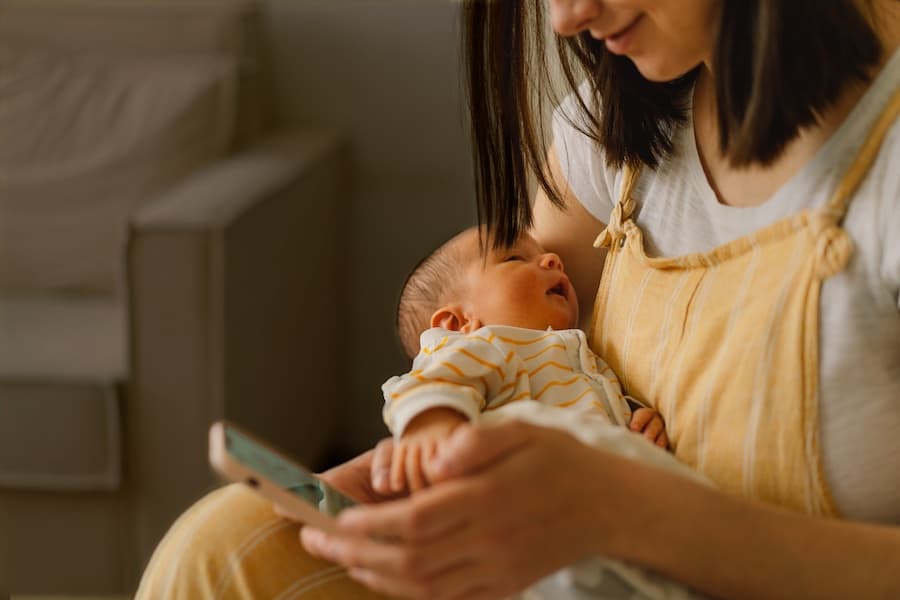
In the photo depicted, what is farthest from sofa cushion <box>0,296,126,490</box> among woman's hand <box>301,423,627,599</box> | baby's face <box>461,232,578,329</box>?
woman's hand <box>301,423,627,599</box>

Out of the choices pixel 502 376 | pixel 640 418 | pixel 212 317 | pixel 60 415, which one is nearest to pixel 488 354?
pixel 502 376

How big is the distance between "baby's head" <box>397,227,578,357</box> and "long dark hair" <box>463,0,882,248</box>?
4cm

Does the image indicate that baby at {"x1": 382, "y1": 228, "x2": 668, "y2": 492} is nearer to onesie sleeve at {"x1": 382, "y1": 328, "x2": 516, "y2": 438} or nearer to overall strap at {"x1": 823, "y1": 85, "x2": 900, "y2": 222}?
onesie sleeve at {"x1": 382, "y1": 328, "x2": 516, "y2": 438}

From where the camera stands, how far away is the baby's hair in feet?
3.57

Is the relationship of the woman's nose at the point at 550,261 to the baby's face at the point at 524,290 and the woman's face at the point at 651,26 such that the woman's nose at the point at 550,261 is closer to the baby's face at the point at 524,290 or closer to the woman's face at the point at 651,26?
the baby's face at the point at 524,290

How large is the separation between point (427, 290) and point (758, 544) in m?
0.50

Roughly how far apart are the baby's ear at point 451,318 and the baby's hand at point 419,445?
0.92 feet

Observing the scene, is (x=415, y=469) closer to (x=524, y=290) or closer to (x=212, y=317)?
(x=524, y=290)

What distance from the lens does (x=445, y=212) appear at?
2.52 meters

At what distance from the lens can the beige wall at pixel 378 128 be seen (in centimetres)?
247

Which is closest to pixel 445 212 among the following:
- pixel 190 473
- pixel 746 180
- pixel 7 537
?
pixel 190 473

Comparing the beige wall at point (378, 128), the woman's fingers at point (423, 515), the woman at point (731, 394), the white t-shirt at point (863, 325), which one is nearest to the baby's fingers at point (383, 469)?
the woman at point (731, 394)

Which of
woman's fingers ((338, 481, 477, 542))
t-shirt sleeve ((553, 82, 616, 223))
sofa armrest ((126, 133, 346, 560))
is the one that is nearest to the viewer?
woman's fingers ((338, 481, 477, 542))

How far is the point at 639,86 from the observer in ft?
2.90
